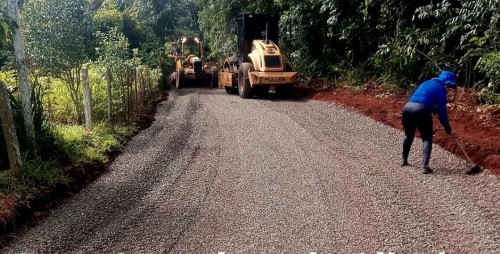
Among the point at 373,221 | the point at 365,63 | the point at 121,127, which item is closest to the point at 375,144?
the point at 373,221

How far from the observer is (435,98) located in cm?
665

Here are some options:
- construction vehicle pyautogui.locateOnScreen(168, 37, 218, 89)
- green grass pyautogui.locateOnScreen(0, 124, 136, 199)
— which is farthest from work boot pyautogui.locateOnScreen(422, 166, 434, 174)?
construction vehicle pyautogui.locateOnScreen(168, 37, 218, 89)

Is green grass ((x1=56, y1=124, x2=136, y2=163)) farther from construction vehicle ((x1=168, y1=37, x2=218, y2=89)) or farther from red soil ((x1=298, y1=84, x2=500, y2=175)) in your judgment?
construction vehicle ((x1=168, y1=37, x2=218, y2=89))

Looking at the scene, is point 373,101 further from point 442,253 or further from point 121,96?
point 442,253

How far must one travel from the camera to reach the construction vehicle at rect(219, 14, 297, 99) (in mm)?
14602

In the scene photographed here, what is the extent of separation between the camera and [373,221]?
4918 mm

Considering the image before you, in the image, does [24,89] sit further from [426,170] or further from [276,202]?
[426,170]

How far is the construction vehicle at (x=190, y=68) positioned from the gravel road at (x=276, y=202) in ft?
42.2

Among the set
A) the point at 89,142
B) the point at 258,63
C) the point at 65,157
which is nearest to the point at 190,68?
the point at 258,63

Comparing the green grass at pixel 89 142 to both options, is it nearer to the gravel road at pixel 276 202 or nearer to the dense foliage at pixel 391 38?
the gravel road at pixel 276 202

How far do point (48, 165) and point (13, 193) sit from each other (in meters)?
1.04

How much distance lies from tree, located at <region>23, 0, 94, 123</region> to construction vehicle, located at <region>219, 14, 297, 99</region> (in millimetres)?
6487

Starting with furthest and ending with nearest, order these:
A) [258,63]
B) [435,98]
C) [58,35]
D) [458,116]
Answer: [258,63]
[458,116]
[58,35]
[435,98]

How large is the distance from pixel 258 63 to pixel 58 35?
24.4ft
